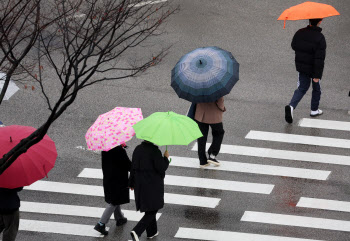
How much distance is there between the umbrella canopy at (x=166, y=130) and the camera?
28.5 ft

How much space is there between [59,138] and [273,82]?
4.50m

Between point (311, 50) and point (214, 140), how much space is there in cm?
266

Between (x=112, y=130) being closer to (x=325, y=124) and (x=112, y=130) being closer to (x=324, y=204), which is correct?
(x=324, y=204)

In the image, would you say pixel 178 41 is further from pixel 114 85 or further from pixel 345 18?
pixel 345 18

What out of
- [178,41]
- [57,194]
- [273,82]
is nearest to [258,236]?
[57,194]

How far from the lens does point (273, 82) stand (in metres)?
14.6

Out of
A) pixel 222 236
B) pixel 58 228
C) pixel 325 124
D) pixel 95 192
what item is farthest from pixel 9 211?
pixel 325 124

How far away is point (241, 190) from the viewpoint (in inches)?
430

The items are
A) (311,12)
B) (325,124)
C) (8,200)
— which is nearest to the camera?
(8,200)

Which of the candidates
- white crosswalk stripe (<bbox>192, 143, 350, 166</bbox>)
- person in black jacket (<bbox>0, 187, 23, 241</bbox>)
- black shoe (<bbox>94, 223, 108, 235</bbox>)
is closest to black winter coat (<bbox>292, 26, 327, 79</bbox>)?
white crosswalk stripe (<bbox>192, 143, 350, 166</bbox>)

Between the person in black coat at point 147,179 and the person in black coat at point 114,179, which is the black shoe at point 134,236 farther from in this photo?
the person in black coat at point 114,179

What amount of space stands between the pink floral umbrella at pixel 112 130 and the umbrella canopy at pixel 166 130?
0.19 m

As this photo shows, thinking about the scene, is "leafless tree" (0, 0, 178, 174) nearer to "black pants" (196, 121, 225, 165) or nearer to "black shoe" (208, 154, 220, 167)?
"black pants" (196, 121, 225, 165)

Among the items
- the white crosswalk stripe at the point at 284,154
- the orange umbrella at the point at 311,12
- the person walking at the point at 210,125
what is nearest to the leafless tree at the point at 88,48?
the person walking at the point at 210,125
